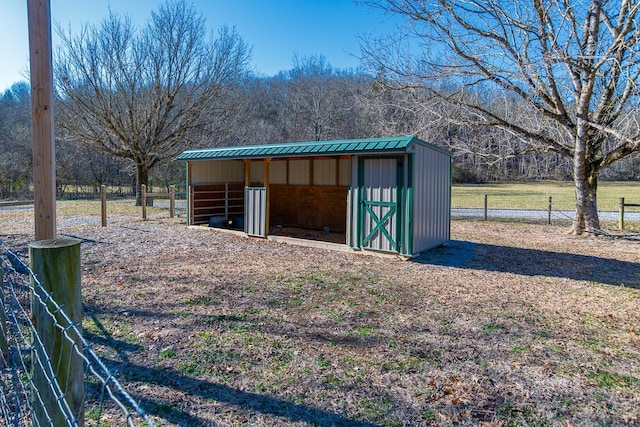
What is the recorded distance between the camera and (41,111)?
273 centimetres

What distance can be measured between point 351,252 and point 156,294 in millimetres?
4327

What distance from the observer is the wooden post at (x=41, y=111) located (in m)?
2.71

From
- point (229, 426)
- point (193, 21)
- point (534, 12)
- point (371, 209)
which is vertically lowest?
point (229, 426)

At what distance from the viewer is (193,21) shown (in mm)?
18672

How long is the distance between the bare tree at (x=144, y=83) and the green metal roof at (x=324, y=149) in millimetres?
8504

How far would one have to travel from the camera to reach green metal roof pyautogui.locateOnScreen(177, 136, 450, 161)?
25.6 feet

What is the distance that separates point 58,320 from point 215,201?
11.5 metres

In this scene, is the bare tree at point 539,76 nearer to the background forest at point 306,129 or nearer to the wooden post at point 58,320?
the background forest at point 306,129

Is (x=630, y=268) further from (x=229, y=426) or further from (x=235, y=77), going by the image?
(x=235, y=77)

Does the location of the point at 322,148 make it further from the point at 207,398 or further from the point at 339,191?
the point at 207,398

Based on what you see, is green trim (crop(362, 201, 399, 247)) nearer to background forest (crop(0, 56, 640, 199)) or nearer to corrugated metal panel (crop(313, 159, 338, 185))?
corrugated metal panel (crop(313, 159, 338, 185))

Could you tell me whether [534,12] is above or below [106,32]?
below

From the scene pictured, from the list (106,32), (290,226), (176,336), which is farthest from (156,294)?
(106,32)

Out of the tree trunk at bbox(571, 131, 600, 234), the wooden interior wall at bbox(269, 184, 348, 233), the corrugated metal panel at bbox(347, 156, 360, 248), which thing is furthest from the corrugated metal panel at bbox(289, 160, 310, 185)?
the tree trunk at bbox(571, 131, 600, 234)
